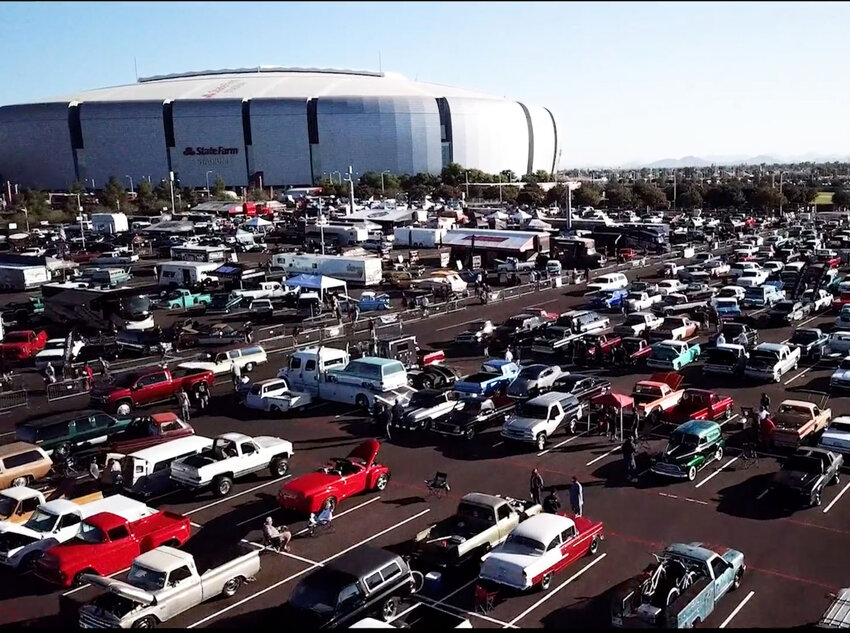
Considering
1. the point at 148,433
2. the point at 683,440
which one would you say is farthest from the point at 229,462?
A: the point at 683,440

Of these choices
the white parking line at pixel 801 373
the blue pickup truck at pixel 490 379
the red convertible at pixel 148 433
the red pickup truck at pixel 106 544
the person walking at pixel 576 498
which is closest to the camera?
the red pickup truck at pixel 106 544

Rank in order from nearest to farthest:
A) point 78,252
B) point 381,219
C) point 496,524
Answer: point 496,524, point 78,252, point 381,219

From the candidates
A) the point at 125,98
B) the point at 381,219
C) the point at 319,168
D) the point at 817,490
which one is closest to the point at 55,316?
the point at 817,490

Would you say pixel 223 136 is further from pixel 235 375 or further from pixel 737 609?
pixel 737 609

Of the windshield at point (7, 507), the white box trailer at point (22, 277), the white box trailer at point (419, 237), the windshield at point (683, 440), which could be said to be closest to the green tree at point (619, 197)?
the white box trailer at point (419, 237)

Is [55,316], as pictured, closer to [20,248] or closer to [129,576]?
[129,576]

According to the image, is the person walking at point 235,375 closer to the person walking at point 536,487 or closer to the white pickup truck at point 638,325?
the person walking at point 536,487
